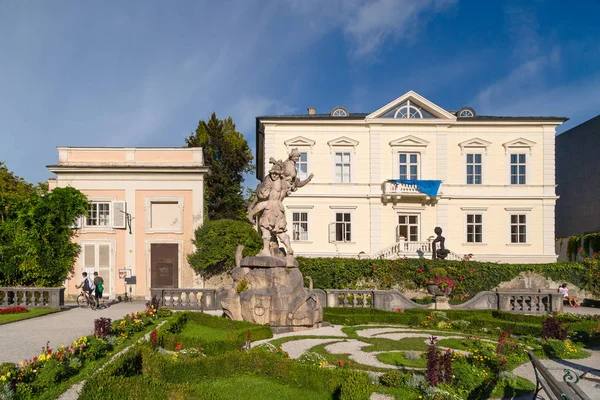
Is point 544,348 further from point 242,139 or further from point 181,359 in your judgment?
point 242,139

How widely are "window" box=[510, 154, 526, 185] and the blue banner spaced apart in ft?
18.9

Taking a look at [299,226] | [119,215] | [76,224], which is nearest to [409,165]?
[299,226]

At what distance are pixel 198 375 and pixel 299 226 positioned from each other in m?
22.1

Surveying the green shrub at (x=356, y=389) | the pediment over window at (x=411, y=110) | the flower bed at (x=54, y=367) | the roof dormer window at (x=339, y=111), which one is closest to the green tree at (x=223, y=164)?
the roof dormer window at (x=339, y=111)

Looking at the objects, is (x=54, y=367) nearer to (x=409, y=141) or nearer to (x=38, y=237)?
(x=38, y=237)

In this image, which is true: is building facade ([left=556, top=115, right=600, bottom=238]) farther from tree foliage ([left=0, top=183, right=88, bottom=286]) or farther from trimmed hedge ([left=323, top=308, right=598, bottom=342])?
tree foliage ([left=0, top=183, right=88, bottom=286])

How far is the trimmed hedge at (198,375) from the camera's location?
604 centimetres

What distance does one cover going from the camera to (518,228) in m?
30.2

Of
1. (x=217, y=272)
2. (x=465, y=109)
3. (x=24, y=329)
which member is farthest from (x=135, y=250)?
(x=465, y=109)

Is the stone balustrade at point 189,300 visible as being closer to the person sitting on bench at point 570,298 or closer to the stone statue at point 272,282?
the stone statue at point 272,282

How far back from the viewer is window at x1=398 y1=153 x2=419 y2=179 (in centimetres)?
3045

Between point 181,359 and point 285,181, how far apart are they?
768cm

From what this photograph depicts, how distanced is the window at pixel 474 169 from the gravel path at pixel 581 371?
20215 millimetres

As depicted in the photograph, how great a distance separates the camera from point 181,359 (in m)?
7.83
